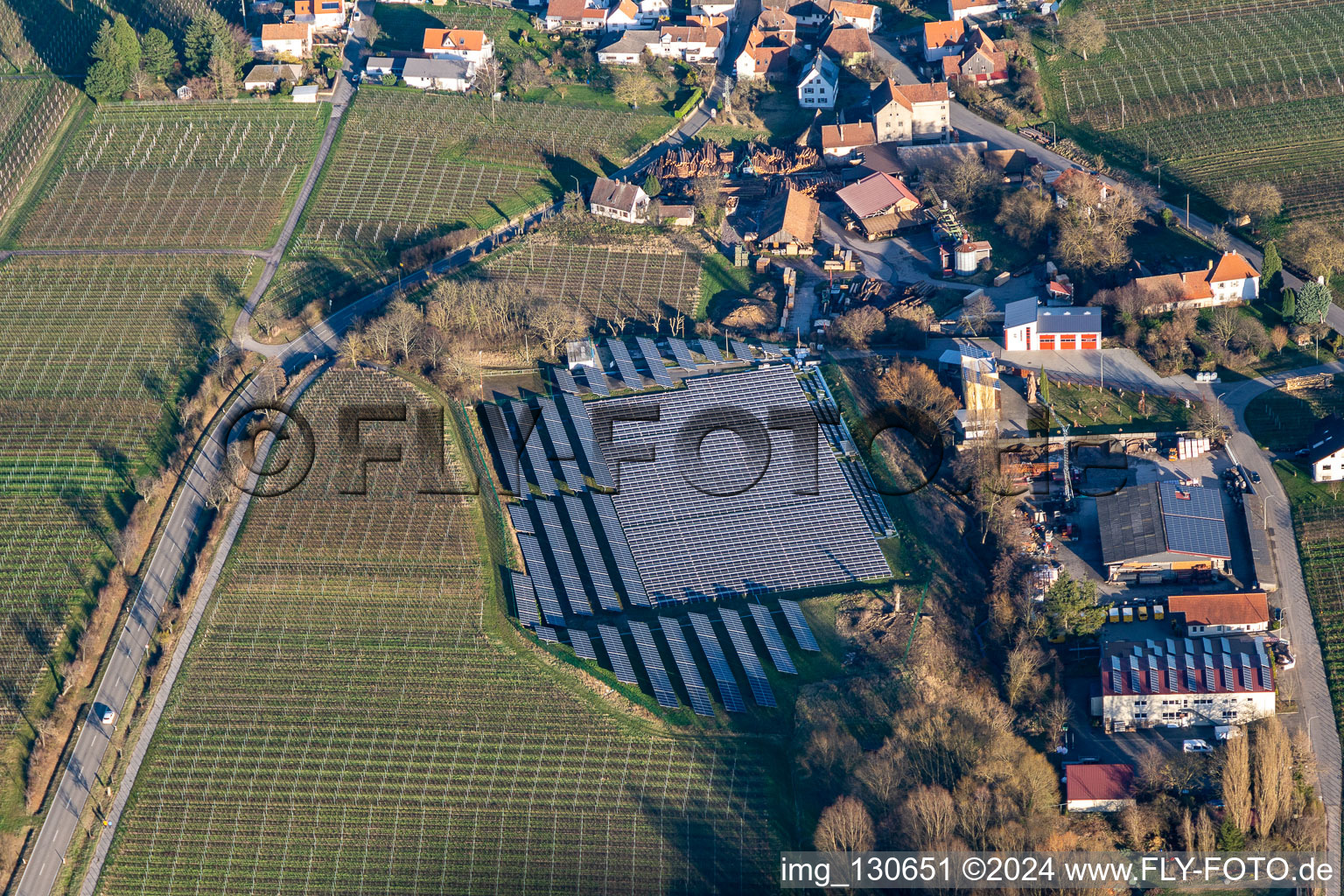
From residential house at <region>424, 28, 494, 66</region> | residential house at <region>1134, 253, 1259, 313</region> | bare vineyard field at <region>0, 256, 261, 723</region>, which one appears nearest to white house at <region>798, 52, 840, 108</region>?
residential house at <region>424, 28, 494, 66</region>

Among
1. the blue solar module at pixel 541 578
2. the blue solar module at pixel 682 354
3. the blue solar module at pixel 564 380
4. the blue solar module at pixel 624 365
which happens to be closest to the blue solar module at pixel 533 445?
the blue solar module at pixel 564 380

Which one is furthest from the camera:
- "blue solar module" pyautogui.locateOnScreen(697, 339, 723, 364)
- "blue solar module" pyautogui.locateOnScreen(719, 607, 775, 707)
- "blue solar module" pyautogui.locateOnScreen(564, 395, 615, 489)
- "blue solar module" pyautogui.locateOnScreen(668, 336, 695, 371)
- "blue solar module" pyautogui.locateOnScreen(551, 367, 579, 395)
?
"blue solar module" pyautogui.locateOnScreen(697, 339, 723, 364)

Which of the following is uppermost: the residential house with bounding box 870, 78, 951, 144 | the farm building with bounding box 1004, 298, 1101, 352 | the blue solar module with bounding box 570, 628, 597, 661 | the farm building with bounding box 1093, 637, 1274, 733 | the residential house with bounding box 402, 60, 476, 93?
the residential house with bounding box 402, 60, 476, 93

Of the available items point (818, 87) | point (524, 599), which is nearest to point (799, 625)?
point (524, 599)

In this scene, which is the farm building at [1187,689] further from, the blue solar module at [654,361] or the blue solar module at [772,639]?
the blue solar module at [654,361]

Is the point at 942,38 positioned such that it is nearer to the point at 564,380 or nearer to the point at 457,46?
the point at 457,46

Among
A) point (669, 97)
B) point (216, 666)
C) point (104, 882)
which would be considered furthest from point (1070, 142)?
point (104, 882)

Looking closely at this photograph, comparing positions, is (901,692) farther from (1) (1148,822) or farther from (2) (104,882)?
(2) (104,882)

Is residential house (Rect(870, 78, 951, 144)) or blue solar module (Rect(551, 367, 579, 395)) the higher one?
residential house (Rect(870, 78, 951, 144))

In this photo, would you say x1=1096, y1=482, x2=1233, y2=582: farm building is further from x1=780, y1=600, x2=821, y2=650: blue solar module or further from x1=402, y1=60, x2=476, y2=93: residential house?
x1=402, y1=60, x2=476, y2=93: residential house
